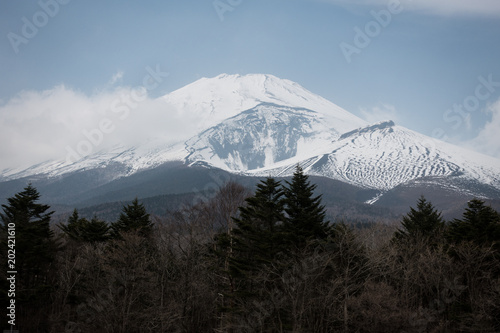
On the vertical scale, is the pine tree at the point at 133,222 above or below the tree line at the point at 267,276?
above

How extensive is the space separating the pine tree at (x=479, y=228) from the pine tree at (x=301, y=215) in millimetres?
Answer: 12508

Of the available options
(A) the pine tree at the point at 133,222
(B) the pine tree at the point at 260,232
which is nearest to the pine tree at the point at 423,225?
(B) the pine tree at the point at 260,232

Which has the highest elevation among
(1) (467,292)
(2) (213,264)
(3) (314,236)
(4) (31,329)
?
(3) (314,236)

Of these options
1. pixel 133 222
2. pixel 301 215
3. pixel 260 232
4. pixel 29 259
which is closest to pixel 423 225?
pixel 301 215

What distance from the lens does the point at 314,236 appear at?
28.8 m

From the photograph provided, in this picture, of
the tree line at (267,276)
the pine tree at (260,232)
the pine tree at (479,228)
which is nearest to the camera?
the tree line at (267,276)

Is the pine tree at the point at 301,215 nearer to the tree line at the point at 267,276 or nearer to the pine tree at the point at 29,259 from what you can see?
the tree line at the point at 267,276

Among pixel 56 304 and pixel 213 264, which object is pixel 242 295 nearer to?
pixel 213 264

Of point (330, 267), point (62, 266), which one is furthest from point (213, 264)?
point (62, 266)

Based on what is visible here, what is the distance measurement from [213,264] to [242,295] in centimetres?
713

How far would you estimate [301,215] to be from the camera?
93.8 feet

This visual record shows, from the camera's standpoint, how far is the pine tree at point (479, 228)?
107ft

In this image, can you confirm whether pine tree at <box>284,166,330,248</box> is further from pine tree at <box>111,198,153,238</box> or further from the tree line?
pine tree at <box>111,198,153,238</box>

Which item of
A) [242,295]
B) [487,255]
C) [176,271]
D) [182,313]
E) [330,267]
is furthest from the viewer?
[176,271]
